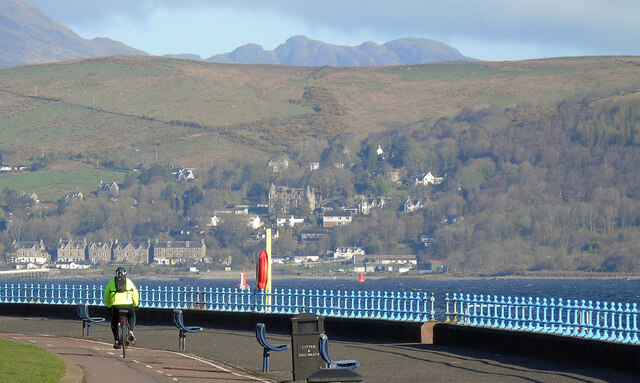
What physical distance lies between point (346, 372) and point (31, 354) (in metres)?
11.5

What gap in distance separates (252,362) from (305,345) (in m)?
3.87

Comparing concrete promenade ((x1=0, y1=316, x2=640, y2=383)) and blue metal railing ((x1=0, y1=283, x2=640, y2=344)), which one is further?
blue metal railing ((x1=0, y1=283, x2=640, y2=344))

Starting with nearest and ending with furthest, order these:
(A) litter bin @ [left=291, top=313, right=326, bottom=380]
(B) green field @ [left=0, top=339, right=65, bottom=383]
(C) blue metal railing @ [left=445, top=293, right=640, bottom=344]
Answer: (B) green field @ [left=0, top=339, right=65, bottom=383], (A) litter bin @ [left=291, top=313, right=326, bottom=380], (C) blue metal railing @ [left=445, top=293, right=640, bottom=344]

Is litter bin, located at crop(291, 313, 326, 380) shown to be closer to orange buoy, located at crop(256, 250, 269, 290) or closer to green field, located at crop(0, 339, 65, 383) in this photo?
green field, located at crop(0, 339, 65, 383)

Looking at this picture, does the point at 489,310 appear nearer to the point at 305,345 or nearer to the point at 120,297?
the point at 305,345

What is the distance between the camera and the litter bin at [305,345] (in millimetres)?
20828

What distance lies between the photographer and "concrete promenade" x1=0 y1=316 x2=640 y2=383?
21.1 meters

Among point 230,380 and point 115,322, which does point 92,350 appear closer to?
point 115,322

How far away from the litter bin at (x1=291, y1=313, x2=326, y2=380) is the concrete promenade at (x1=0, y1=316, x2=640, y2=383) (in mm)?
698

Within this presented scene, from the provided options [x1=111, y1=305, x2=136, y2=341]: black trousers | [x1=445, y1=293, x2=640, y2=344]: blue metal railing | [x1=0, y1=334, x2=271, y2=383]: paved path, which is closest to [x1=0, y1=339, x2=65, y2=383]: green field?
[x1=0, y1=334, x2=271, y2=383]: paved path

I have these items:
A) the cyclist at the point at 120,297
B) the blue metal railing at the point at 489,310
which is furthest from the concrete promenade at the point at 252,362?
the blue metal railing at the point at 489,310

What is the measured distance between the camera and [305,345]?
20953 mm

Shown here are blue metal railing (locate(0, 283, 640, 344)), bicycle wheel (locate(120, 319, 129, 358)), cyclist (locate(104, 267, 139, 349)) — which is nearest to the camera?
blue metal railing (locate(0, 283, 640, 344))

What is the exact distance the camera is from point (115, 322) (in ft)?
80.6
